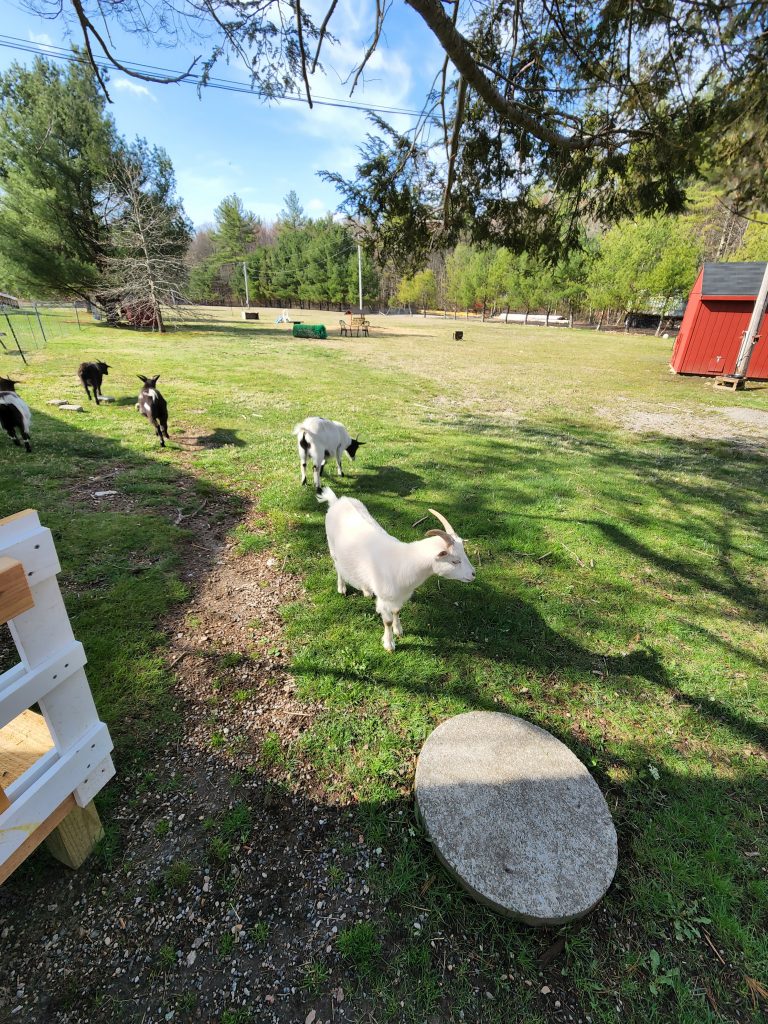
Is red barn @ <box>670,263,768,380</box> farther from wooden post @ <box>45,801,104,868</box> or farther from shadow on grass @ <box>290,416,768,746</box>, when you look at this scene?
wooden post @ <box>45,801,104,868</box>

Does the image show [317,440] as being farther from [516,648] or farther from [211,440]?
[516,648]

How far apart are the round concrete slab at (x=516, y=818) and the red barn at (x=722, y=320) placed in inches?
826

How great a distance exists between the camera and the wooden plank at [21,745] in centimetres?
203

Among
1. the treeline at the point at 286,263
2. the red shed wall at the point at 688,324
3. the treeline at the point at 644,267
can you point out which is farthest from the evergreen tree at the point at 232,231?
the red shed wall at the point at 688,324

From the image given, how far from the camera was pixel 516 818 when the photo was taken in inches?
93.0

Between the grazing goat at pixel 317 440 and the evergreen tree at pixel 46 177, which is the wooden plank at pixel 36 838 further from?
the evergreen tree at pixel 46 177

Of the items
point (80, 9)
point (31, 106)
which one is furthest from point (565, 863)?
point (31, 106)

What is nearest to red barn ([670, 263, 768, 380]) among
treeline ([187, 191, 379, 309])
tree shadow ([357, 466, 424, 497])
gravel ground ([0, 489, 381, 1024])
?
tree shadow ([357, 466, 424, 497])

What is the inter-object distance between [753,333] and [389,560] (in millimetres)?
18503

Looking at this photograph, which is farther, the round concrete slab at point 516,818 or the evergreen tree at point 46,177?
the evergreen tree at point 46,177

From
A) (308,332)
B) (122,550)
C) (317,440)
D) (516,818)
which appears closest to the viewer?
(516,818)

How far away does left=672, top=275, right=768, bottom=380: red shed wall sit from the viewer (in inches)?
663

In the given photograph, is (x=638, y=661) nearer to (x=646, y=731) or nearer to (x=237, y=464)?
(x=646, y=731)

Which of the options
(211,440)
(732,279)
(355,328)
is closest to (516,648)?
(211,440)
